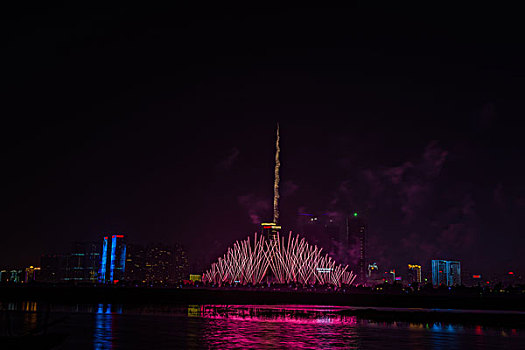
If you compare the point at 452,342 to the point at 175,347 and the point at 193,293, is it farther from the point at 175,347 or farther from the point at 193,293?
the point at 193,293

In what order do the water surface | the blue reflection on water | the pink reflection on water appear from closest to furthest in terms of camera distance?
the blue reflection on water < the water surface < the pink reflection on water

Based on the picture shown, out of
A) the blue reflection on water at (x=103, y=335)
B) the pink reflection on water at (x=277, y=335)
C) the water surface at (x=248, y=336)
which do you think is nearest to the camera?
the blue reflection on water at (x=103, y=335)

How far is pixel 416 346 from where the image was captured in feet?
85.9

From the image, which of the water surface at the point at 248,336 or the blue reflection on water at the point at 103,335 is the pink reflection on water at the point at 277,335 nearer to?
the water surface at the point at 248,336

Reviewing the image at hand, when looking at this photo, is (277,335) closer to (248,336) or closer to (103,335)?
(248,336)

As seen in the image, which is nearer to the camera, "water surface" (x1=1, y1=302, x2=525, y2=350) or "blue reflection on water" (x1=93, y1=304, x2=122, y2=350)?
"blue reflection on water" (x1=93, y1=304, x2=122, y2=350)

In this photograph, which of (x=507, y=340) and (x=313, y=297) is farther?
(x=313, y=297)

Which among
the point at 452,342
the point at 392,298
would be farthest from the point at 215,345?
the point at 392,298

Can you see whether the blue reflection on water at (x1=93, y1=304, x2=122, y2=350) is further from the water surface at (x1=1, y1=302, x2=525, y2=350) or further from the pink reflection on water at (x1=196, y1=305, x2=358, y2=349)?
the pink reflection on water at (x1=196, y1=305, x2=358, y2=349)

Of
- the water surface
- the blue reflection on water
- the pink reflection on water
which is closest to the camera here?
the blue reflection on water

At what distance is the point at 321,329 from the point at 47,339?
16.9 meters

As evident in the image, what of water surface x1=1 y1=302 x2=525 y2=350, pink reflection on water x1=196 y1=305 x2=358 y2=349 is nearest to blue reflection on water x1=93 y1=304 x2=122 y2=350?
water surface x1=1 y1=302 x2=525 y2=350

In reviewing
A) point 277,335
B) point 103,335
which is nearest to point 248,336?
point 277,335

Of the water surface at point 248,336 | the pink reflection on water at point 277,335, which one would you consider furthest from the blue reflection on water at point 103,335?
the pink reflection on water at point 277,335
